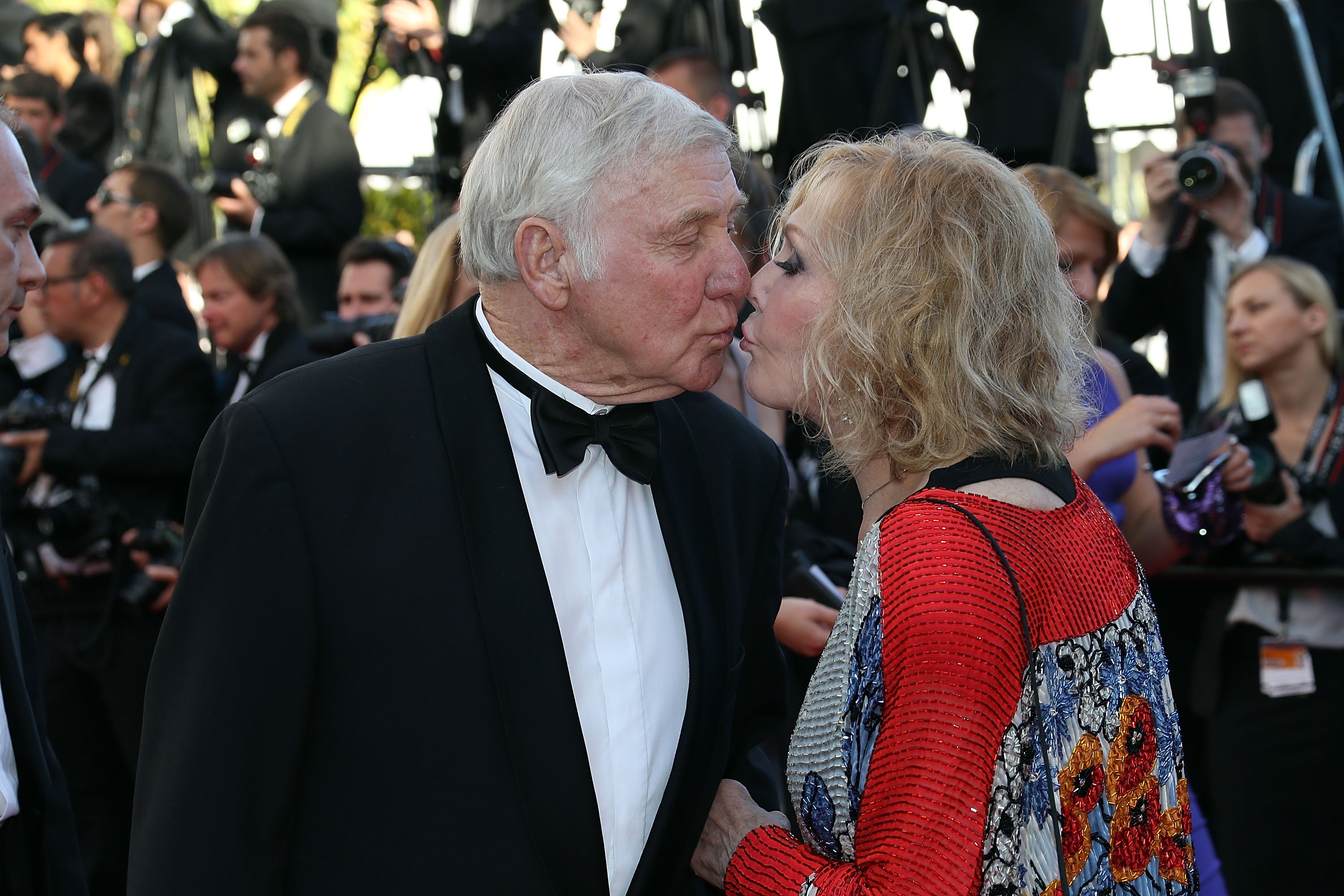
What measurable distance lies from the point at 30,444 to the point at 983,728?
3.94 metres

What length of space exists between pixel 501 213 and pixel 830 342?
0.51 meters

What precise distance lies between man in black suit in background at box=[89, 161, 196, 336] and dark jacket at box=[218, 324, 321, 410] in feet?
2.34

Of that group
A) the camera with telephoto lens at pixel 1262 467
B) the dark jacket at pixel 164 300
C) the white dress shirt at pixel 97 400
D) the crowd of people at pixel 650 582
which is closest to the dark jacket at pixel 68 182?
the dark jacket at pixel 164 300

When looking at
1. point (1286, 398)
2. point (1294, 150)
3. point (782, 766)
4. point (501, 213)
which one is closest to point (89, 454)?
point (782, 766)

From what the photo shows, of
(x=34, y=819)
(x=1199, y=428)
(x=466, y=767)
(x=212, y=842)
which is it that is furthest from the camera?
(x=1199, y=428)

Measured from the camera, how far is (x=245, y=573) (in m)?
1.72

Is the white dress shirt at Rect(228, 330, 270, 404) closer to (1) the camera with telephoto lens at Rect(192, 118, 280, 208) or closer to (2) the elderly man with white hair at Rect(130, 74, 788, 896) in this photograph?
(1) the camera with telephoto lens at Rect(192, 118, 280, 208)

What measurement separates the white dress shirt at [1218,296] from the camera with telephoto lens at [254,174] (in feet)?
13.7

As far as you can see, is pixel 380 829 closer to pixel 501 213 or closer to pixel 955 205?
pixel 501 213

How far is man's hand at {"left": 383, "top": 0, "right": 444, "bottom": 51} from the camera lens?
6.92 m

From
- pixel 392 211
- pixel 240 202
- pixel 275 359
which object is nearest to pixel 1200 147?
pixel 275 359

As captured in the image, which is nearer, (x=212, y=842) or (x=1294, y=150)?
(x=212, y=842)

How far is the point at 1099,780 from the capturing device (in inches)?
71.4

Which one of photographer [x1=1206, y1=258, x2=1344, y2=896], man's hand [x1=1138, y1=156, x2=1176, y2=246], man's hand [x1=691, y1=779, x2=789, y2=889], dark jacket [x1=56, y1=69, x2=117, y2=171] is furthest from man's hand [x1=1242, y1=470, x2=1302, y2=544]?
dark jacket [x1=56, y1=69, x2=117, y2=171]
